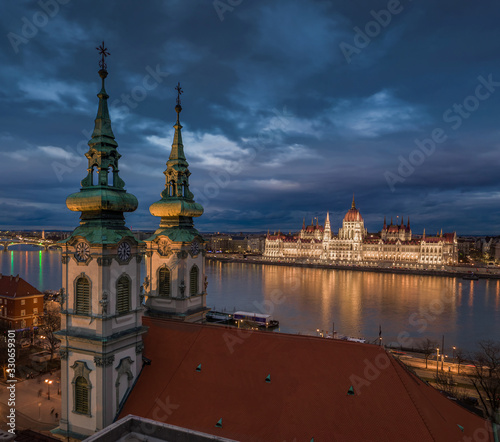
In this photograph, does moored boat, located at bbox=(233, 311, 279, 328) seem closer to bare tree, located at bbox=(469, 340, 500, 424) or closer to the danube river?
the danube river

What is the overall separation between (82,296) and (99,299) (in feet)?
2.74

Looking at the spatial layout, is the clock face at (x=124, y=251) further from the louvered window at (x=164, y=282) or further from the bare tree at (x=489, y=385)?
the bare tree at (x=489, y=385)

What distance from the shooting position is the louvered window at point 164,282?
55.5ft

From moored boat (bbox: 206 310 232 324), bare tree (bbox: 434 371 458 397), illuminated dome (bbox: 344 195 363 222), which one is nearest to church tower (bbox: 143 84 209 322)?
bare tree (bbox: 434 371 458 397)

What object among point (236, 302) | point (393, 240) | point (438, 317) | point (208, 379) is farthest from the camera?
point (393, 240)

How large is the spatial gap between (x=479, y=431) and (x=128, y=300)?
1150cm

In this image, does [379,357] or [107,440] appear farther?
[379,357]

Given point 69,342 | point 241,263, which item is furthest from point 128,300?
point 241,263

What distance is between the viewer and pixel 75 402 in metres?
12.3

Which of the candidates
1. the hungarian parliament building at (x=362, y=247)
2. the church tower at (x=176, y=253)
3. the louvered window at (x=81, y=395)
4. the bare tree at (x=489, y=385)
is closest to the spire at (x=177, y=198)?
the church tower at (x=176, y=253)

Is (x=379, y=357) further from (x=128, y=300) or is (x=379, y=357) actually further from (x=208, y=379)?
(x=128, y=300)

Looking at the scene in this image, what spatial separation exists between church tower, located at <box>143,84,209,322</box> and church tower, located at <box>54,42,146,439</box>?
12.3 ft

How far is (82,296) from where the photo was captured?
12.2 metres

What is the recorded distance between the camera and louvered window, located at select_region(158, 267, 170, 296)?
16922 mm
